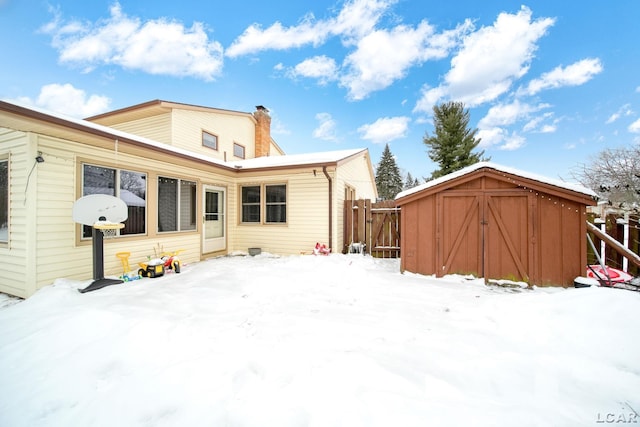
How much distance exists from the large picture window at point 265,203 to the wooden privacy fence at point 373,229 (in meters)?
2.39

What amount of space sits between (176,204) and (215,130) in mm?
6610

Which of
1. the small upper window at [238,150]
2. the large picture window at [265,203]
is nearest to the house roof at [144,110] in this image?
the small upper window at [238,150]

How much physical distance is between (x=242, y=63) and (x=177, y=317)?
1410 centimetres

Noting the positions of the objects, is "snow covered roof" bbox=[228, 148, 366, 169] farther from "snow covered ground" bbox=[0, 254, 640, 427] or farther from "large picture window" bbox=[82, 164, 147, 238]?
"snow covered ground" bbox=[0, 254, 640, 427]

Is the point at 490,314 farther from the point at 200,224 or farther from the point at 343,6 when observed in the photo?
the point at 343,6

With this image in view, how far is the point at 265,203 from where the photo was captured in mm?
8625

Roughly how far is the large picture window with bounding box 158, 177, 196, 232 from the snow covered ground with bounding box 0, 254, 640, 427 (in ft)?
8.99

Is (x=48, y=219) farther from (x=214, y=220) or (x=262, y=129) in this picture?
(x=262, y=129)

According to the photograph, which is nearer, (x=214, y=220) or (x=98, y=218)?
(x=98, y=218)

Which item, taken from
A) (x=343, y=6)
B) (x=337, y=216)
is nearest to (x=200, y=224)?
(x=337, y=216)

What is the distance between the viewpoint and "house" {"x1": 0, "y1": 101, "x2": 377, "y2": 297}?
4.30 metres

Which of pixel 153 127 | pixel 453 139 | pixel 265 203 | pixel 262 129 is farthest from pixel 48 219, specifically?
pixel 453 139

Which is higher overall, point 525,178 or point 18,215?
point 525,178

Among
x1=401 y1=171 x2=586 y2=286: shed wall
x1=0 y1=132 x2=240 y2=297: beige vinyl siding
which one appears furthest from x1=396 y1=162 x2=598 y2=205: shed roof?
x1=0 y1=132 x2=240 y2=297: beige vinyl siding
